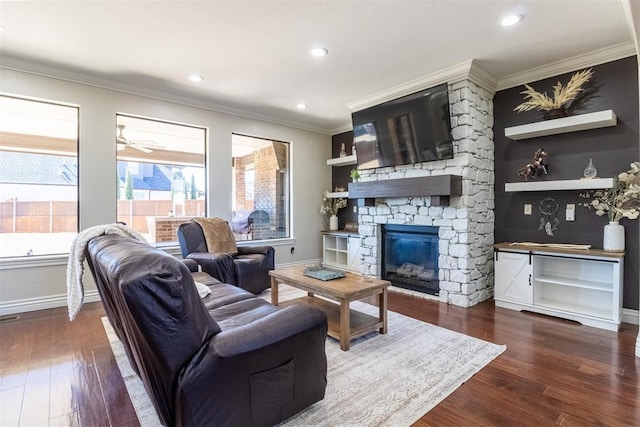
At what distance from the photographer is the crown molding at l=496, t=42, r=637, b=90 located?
9.98 ft

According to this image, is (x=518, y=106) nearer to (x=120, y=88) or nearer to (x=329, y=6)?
(x=329, y=6)

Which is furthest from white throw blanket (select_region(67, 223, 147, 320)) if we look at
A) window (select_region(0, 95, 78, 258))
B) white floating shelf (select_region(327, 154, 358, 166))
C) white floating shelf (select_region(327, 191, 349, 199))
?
white floating shelf (select_region(327, 154, 358, 166))

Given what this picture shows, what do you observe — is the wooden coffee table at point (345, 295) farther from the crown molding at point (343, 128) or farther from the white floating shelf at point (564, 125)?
the crown molding at point (343, 128)

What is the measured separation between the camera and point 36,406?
5.92 feet

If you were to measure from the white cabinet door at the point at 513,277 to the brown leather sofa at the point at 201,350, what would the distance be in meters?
2.74

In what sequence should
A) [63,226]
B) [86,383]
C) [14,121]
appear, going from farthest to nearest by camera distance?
[63,226], [14,121], [86,383]

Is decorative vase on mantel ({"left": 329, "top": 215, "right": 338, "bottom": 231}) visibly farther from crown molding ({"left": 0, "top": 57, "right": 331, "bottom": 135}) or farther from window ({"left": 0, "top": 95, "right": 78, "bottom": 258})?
window ({"left": 0, "top": 95, "right": 78, "bottom": 258})

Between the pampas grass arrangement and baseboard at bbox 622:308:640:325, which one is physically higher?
the pampas grass arrangement

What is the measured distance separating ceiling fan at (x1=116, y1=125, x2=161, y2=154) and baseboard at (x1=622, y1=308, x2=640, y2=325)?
5853 millimetres

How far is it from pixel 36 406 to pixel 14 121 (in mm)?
3261

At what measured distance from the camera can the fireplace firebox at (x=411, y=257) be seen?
4.07m

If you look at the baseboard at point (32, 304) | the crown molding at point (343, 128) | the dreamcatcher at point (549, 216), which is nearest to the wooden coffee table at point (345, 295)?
the dreamcatcher at point (549, 216)

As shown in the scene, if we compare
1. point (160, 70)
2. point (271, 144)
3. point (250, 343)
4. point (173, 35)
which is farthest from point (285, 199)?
point (250, 343)

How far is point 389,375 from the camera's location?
7.00ft
